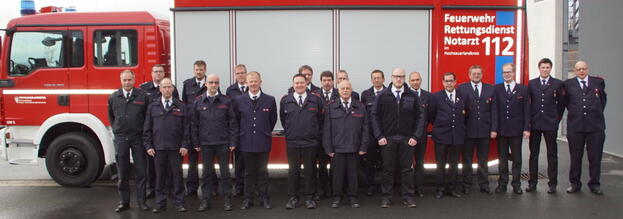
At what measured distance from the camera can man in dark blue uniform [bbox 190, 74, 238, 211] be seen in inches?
250

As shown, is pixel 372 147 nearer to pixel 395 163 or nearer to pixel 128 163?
pixel 395 163

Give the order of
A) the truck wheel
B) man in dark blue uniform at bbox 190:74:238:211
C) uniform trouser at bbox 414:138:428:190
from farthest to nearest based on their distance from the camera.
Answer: the truck wheel < uniform trouser at bbox 414:138:428:190 < man in dark blue uniform at bbox 190:74:238:211

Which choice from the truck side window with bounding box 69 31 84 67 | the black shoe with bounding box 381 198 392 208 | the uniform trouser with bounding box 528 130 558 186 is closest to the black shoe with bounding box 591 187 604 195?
the uniform trouser with bounding box 528 130 558 186

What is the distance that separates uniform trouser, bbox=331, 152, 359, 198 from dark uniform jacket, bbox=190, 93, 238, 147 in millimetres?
1224

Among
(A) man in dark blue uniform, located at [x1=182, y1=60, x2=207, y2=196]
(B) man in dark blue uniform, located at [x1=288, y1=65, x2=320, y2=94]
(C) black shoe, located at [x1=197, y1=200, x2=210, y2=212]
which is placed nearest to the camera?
(C) black shoe, located at [x1=197, y1=200, x2=210, y2=212]

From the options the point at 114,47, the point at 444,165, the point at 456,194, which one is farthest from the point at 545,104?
the point at 114,47

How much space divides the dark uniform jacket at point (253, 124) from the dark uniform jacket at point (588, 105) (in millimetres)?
3947

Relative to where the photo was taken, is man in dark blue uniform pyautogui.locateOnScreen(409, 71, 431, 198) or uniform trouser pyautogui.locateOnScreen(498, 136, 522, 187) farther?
uniform trouser pyautogui.locateOnScreen(498, 136, 522, 187)

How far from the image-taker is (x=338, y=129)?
21.0 ft

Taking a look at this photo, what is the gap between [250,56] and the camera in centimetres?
741

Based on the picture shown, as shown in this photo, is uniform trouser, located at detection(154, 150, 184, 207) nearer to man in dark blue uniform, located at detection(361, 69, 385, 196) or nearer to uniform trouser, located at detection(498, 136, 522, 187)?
man in dark blue uniform, located at detection(361, 69, 385, 196)

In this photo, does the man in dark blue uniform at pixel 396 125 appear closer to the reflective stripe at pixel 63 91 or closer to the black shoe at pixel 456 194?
the black shoe at pixel 456 194

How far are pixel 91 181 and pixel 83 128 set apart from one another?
77cm

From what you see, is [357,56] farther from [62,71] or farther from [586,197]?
[62,71]
